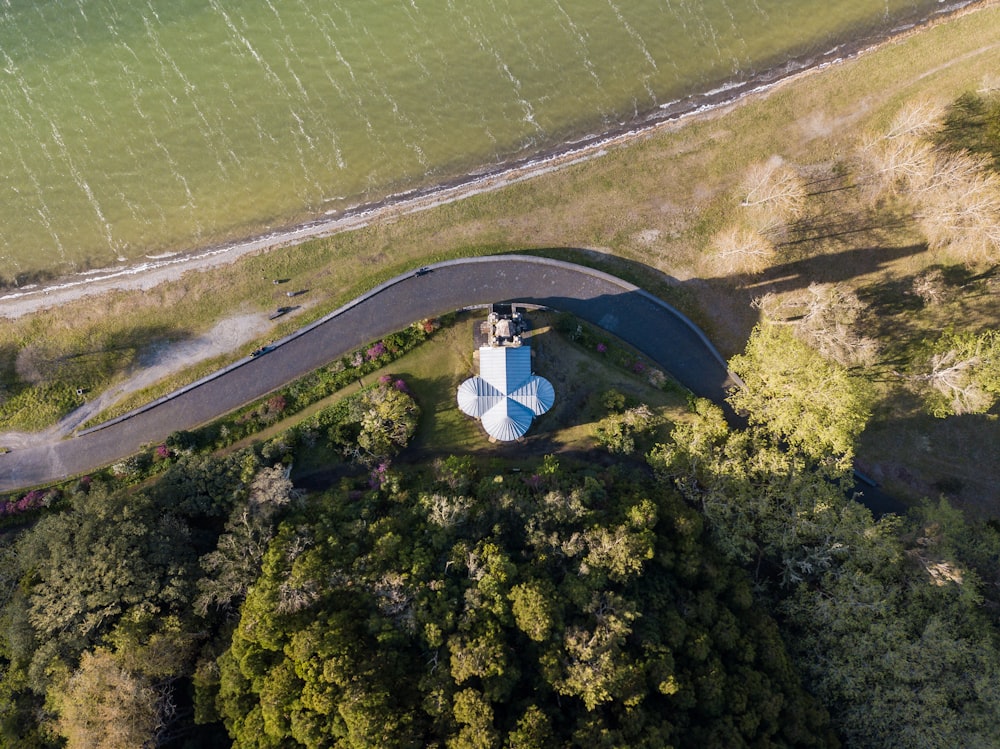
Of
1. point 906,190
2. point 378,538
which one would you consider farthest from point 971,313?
point 378,538

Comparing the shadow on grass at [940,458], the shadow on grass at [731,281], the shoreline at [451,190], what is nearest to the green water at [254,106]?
the shoreline at [451,190]

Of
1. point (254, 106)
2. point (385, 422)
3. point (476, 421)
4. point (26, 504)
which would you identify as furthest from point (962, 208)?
point (26, 504)

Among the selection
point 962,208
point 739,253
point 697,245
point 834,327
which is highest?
point 962,208

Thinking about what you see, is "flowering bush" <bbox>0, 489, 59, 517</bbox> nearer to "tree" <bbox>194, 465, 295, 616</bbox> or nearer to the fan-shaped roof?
"tree" <bbox>194, 465, 295, 616</bbox>

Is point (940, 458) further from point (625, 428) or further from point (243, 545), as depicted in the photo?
point (243, 545)

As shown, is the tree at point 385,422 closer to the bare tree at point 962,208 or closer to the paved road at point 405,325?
the paved road at point 405,325

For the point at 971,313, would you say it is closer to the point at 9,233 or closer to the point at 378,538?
the point at 378,538

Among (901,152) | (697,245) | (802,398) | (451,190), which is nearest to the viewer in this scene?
(802,398)
